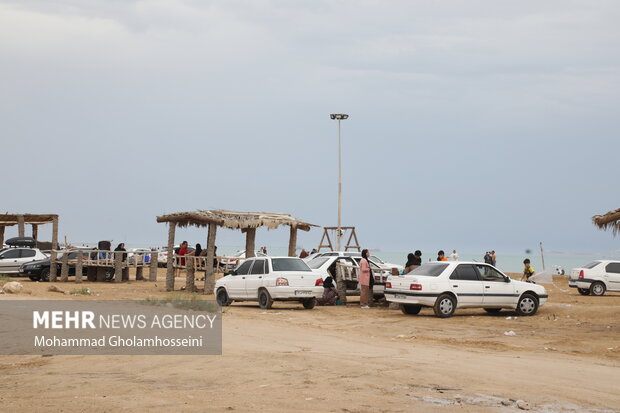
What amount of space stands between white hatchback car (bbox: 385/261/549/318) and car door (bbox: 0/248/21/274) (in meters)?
24.3

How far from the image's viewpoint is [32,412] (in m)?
9.71

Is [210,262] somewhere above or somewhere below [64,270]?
above

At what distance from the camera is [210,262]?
1276 inches

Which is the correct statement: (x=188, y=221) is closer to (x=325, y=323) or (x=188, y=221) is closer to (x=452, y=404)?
(x=325, y=323)

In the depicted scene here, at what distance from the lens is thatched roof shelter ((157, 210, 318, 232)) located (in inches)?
1265

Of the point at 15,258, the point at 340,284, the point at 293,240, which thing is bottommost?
the point at 340,284

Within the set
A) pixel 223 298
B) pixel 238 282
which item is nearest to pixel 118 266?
pixel 223 298

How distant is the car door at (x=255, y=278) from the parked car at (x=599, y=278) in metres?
16.2

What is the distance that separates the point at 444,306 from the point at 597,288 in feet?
48.4

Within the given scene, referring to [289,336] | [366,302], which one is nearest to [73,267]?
[366,302]

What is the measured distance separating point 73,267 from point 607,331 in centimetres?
2879

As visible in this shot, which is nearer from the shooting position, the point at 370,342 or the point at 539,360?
the point at 539,360

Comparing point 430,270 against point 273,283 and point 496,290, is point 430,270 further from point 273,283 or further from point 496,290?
point 273,283

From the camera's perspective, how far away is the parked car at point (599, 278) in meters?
35.8
